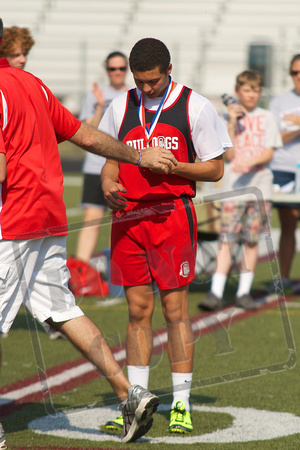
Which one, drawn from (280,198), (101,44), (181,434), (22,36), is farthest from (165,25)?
(181,434)

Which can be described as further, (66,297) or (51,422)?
(51,422)

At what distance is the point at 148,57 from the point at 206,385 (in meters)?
2.17

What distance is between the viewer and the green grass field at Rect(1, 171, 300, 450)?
369cm

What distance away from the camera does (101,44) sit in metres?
27.4

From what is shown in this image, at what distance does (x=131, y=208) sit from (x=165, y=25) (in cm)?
2564

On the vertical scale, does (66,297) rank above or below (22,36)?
below

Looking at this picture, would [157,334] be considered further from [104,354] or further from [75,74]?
[75,74]

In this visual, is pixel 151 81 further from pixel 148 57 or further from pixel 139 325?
pixel 139 325

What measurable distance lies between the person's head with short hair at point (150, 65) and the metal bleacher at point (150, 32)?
21.7m

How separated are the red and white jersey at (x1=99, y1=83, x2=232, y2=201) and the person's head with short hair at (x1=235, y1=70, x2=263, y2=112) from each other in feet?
11.1

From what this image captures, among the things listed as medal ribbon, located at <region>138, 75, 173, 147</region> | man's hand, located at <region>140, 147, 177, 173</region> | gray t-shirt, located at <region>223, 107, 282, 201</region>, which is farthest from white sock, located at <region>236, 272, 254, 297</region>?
man's hand, located at <region>140, 147, 177, 173</region>

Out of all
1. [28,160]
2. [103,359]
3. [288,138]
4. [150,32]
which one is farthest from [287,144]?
[150,32]

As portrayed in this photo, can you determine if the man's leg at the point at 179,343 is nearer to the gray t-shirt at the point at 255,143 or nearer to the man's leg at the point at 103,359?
the man's leg at the point at 103,359

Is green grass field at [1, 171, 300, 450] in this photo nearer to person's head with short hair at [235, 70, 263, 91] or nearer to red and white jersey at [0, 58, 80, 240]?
red and white jersey at [0, 58, 80, 240]
